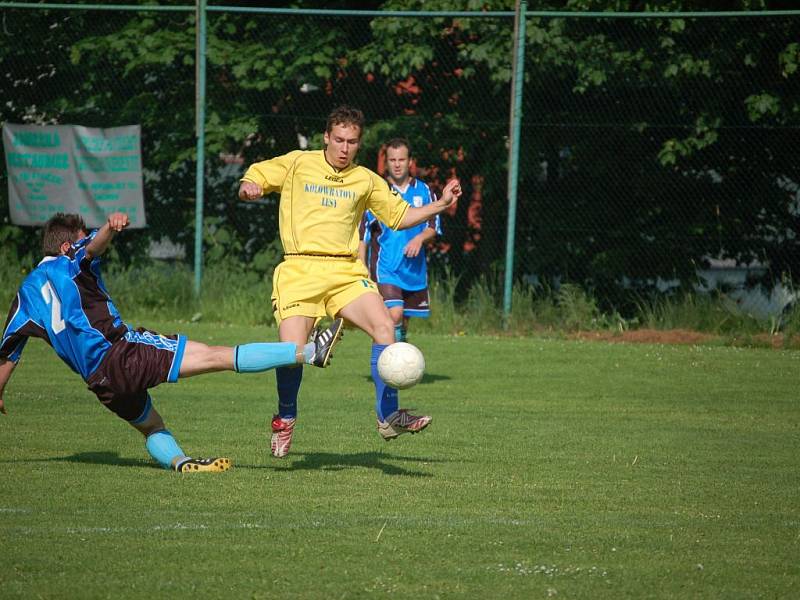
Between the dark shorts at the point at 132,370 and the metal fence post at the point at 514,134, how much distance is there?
778 cm

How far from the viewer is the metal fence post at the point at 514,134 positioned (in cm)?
1381

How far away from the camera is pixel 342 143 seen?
7297 millimetres

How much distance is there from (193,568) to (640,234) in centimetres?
1050

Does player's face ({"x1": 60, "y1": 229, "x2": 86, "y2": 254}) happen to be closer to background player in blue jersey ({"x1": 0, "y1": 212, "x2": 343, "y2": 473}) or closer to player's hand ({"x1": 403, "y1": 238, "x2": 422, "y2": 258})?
background player in blue jersey ({"x1": 0, "y1": 212, "x2": 343, "y2": 473})

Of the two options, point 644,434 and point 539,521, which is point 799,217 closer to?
point 644,434

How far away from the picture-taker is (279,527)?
5398 millimetres

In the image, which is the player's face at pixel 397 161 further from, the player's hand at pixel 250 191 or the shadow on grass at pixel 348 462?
the shadow on grass at pixel 348 462

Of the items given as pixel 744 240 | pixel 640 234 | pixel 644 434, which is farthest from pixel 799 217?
pixel 644 434

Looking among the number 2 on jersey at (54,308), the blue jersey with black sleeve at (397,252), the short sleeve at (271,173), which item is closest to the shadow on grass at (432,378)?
the blue jersey with black sleeve at (397,252)

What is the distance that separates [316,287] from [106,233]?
132 cm

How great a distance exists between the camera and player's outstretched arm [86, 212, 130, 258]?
627cm

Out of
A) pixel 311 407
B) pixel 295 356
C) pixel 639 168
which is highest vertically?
pixel 639 168

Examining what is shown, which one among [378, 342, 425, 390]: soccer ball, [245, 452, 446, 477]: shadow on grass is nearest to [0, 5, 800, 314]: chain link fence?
[245, 452, 446, 477]: shadow on grass

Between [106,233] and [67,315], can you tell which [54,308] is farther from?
[106,233]
